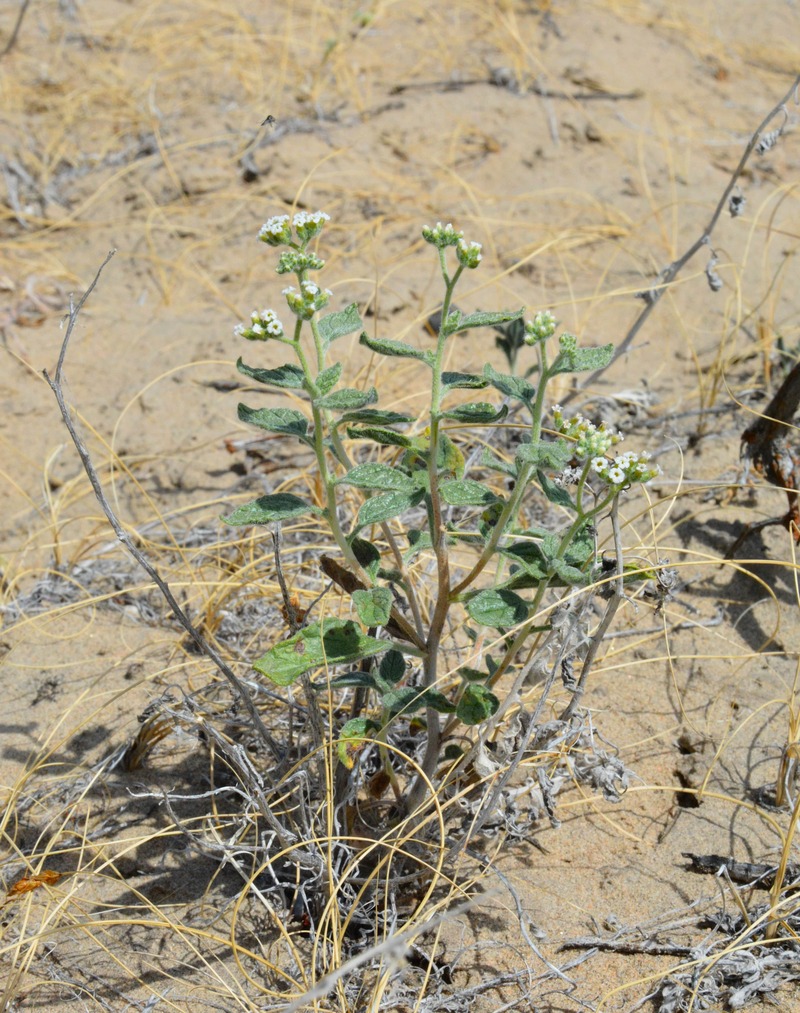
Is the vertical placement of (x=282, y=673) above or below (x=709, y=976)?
above

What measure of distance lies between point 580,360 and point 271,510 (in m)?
0.47

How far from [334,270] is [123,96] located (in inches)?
66.4

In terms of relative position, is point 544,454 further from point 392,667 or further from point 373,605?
point 392,667

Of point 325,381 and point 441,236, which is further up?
point 441,236

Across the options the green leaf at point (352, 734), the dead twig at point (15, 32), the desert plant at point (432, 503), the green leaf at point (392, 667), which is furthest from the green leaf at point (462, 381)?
the dead twig at point (15, 32)

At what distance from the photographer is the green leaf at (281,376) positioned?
1278 mm

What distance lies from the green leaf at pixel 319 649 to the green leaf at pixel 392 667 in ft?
0.32

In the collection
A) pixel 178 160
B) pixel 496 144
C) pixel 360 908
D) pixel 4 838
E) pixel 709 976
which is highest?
pixel 496 144

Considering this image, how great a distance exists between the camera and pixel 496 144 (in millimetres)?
3943

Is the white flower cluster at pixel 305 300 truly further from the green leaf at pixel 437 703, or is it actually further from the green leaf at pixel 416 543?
the green leaf at pixel 437 703

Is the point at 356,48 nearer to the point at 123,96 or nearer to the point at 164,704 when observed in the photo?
the point at 123,96

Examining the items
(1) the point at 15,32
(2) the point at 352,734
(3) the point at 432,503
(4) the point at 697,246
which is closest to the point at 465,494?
(3) the point at 432,503

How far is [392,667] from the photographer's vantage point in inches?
57.7

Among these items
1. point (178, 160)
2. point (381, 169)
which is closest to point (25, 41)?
point (178, 160)
